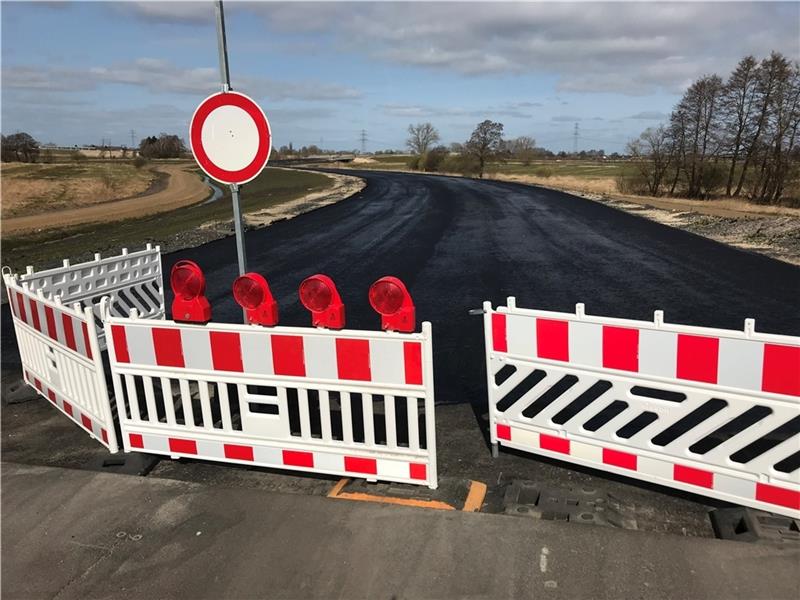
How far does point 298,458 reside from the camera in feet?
13.9

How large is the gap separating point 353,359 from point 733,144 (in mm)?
41431

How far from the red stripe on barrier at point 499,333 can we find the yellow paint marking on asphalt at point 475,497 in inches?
37.7

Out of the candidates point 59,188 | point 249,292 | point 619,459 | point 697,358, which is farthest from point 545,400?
point 59,188

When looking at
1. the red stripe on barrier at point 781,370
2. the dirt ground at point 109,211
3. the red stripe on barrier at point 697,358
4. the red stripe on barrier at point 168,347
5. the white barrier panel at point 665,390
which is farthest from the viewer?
the dirt ground at point 109,211

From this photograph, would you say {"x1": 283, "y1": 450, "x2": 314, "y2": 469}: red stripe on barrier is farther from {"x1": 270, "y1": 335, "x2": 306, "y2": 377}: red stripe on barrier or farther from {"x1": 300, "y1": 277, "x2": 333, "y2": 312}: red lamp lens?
{"x1": 300, "y1": 277, "x2": 333, "y2": 312}: red lamp lens

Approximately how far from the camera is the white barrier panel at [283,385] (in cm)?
388

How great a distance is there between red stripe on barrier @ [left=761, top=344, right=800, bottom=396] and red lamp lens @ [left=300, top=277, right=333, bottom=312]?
2611 millimetres

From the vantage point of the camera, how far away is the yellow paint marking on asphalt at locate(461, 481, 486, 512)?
12.3 ft

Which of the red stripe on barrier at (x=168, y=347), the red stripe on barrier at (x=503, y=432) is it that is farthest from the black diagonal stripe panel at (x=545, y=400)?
the red stripe on barrier at (x=168, y=347)

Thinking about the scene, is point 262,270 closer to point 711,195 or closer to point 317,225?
point 317,225

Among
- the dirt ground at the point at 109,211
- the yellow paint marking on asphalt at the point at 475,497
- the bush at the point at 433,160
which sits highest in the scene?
the bush at the point at 433,160

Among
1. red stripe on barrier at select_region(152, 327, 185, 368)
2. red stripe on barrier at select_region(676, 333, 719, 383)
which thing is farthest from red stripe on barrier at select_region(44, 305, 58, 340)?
red stripe on barrier at select_region(676, 333, 719, 383)

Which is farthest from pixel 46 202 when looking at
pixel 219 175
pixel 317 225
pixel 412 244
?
pixel 219 175

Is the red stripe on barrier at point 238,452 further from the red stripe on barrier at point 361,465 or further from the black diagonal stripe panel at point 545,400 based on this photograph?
the black diagonal stripe panel at point 545,400
